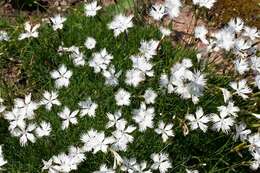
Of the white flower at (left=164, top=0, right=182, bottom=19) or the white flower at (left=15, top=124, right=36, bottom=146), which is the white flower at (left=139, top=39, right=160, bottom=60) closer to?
the white flower at (left=164, top=0, right=182, bottom=19)

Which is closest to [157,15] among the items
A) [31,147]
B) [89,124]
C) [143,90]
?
[143,90]

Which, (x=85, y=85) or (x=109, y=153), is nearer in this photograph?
(x=109, y=153)

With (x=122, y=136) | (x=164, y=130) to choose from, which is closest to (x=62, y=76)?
(x=122, y=136)

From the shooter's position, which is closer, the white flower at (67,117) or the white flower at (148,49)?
the white flower at (67,117)

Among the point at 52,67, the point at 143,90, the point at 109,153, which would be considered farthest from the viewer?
the point at 52,67

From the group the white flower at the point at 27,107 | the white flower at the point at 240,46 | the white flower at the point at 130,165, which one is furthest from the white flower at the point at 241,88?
the white flower at the point at 27,107

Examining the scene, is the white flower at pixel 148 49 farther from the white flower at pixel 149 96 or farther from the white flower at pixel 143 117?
the white flower at pixel 143 117

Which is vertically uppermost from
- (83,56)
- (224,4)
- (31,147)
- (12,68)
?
(224,4)

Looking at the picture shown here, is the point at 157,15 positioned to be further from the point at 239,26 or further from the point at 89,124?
the point at 89,124
